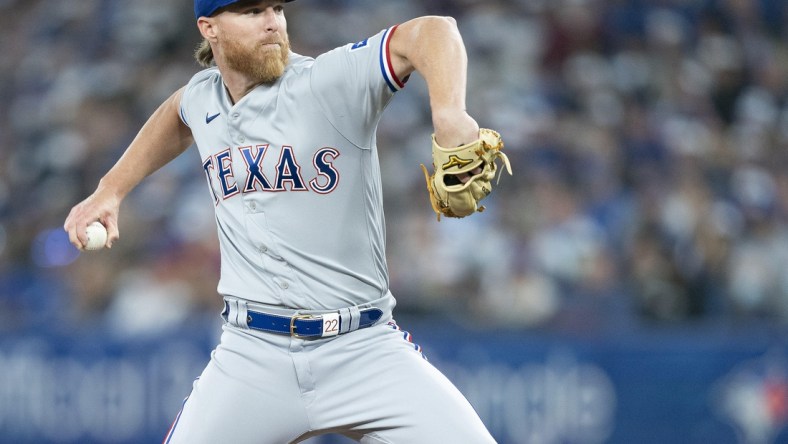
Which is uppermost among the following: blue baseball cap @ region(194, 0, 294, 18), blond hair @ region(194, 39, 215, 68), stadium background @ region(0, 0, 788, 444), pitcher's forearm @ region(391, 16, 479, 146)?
Answer: blue baseball cap @ region(194, 0, 294, 18)

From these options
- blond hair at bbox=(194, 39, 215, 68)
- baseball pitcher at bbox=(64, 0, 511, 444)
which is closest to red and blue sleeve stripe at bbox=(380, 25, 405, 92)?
baseball pitcher at bbox=(64, 0, 511, 444)

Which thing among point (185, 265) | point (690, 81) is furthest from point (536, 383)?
point (690, 81)

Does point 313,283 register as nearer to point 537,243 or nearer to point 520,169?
point 537,243

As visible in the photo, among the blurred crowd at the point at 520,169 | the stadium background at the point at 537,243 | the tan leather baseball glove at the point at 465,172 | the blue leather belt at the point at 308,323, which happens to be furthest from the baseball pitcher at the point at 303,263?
the blurred crowd at the point at 520,169

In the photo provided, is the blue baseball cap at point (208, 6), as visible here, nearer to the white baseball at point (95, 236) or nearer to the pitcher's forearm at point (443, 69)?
the pitcher's forearm at point (443, 69)

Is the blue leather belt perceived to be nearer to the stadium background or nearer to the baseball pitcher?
the baseball pitcher

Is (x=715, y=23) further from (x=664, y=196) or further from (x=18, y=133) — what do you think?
(x=18, y=133)
